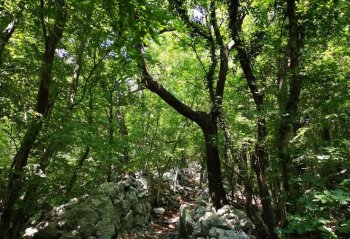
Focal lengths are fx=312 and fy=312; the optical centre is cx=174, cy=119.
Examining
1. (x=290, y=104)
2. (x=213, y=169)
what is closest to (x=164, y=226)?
(x=213, y=169)

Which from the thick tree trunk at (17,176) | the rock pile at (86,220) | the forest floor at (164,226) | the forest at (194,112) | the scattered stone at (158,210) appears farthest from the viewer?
the scattered stone at (158,210)

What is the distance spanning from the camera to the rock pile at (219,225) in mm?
9352

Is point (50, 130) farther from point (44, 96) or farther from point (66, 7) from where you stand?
point (66, 7)

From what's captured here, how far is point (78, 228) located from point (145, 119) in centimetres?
864

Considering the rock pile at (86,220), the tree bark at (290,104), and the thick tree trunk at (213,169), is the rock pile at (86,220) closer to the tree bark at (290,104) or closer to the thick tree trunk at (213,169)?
the thick tree trunk at (213,169)

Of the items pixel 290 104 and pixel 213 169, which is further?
pixel 213 169

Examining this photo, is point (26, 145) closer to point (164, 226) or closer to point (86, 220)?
point (86, 220)

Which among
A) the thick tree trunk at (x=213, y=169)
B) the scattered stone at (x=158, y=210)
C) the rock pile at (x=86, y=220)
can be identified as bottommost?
the rock pile at (x=86, y=220)

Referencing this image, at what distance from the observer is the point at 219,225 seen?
9.90m

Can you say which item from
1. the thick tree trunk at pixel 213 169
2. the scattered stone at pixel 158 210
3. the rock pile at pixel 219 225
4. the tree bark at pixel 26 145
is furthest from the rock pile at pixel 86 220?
the scattered stone at pixel 158 210

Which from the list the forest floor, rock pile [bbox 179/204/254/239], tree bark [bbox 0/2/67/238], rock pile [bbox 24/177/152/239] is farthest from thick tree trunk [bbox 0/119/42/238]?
the forest floor

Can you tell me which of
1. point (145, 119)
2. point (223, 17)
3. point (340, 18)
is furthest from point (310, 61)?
point (145, 119)

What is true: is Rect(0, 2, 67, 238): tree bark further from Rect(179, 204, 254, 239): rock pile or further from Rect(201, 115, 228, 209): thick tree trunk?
Rect(201, 115, 228, 209): thick tree trunk

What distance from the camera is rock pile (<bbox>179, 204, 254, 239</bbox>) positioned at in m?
9.35
